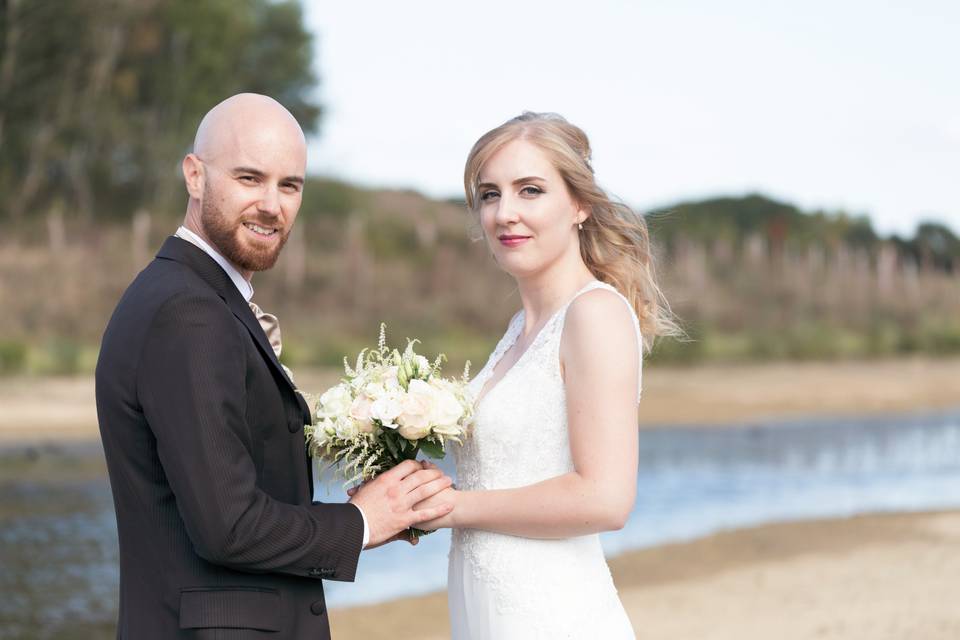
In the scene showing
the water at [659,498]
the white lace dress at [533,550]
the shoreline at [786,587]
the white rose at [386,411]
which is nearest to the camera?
the white rose at [386,411]

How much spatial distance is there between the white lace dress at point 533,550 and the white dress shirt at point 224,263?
556 mm

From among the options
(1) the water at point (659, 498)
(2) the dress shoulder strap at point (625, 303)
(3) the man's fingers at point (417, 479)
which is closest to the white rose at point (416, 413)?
(3) the man's fingers at point (417, 479)

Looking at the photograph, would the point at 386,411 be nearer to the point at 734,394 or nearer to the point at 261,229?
the point at 261,229

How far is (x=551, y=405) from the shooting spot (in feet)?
11.9

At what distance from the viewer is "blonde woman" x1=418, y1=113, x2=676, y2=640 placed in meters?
3.39

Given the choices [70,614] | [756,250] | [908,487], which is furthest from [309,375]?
[756,250]

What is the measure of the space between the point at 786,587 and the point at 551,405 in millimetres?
8500

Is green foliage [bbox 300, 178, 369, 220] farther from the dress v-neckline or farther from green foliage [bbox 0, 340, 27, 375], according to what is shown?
the dress v-neckline

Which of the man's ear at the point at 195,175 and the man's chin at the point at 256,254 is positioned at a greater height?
the man's ear at the point at 195,175

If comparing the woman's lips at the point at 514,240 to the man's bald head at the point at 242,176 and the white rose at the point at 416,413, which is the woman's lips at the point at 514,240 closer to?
the white rose at the point at 416,413

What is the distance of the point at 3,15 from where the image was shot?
33.3m

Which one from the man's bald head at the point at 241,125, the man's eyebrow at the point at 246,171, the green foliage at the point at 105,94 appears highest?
the green foliage at the point at 105,94

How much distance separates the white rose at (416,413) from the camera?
3457 millimetres

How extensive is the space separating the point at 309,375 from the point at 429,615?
A: 13.6 metres
